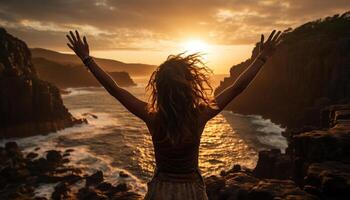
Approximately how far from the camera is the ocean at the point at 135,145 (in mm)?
35000

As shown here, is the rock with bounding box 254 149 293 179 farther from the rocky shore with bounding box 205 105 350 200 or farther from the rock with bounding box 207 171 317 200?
the rock with bounding box 207 171 317 200

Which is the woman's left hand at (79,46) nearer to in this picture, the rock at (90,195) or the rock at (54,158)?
the rock at (90,195)

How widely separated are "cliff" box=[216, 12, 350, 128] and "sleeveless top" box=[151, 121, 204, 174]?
1657 inches

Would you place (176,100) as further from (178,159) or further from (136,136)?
(136,136)

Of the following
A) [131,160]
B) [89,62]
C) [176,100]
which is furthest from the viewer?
[131,160]

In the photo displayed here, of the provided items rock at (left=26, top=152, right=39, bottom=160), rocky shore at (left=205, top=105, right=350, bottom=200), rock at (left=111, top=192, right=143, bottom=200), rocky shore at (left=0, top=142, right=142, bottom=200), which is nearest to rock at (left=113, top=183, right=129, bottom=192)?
rocky shore at (left=0, top=142, right=142, bottom=200)

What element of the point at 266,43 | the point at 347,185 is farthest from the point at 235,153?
the point at 266,43

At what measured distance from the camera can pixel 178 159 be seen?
3236mm

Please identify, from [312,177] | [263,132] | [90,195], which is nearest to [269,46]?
[312,177]

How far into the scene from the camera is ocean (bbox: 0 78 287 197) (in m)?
35.0

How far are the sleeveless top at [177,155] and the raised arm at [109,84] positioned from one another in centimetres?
30

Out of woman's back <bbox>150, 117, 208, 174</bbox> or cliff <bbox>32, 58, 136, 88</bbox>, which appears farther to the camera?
cliff <bbox>32, 58, 136, 88</bbox>

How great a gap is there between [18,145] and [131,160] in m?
16.1

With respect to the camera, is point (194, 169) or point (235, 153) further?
point (235, 153)
